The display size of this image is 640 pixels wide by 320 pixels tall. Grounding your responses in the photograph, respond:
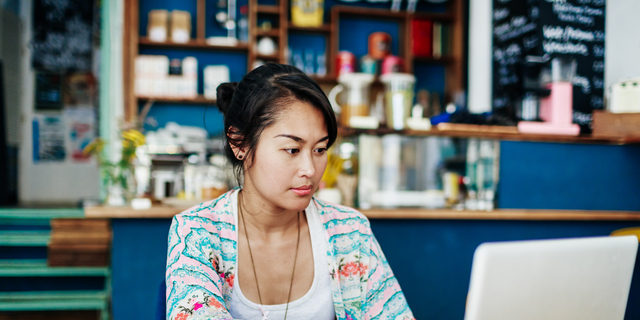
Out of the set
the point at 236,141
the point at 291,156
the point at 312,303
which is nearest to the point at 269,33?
the point at 236,141

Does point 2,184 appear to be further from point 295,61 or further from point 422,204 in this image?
point 422,204

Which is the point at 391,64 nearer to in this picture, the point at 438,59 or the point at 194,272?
the point at 438,59

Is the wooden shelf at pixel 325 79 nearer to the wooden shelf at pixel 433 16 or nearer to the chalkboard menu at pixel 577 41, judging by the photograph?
the wooden shelf at pixel 433 16

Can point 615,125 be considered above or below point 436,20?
below

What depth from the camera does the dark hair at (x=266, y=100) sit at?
110 centimetres

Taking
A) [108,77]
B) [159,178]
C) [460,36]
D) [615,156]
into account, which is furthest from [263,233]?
[460,36]

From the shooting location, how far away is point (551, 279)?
0.67 metres

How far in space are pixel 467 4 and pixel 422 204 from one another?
9.00 feet

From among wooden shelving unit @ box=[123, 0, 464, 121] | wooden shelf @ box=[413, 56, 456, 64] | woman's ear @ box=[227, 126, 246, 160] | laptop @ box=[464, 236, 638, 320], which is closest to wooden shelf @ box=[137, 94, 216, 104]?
wooden shelving unit @ box=[123, 0, 464, 121]

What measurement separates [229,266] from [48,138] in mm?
3890

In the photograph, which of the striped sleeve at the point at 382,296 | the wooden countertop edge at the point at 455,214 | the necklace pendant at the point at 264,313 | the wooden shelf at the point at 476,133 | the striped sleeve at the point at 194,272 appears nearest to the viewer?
the striped sleeve at the point at 194,272

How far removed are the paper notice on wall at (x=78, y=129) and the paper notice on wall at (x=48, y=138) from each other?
50 millimetres

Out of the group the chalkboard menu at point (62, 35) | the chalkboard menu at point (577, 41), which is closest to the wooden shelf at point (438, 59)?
the chalkboard menu at point (577, 41)

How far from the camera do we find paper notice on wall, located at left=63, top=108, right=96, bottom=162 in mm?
4277
